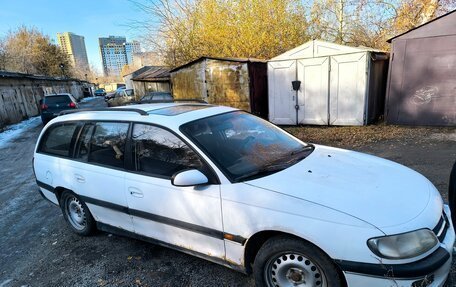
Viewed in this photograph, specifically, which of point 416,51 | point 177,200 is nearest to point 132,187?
point 177,200

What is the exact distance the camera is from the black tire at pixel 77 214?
3.66 meters

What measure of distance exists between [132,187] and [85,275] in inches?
41.6

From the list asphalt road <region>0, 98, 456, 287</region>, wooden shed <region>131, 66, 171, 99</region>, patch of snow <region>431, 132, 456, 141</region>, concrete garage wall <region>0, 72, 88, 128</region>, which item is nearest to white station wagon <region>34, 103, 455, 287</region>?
asphalt road <region>0, 98, 456, 287</region>

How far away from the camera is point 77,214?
3.86 meters

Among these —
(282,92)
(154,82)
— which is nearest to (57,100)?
(154,82)

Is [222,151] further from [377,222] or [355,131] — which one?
[355,131]

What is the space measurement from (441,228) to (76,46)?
338ft

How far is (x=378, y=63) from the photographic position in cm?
956

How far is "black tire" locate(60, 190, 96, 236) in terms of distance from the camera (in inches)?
144

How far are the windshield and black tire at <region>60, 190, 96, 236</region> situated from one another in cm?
191

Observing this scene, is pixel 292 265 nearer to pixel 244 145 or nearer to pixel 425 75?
pixel 244 145

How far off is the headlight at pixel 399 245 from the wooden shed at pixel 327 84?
26.4 feet

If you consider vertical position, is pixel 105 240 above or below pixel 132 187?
below

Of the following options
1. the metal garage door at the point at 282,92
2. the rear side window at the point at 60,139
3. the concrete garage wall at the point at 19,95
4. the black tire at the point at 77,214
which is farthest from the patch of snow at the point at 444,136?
the concrete garage wall at the point at 19,95
